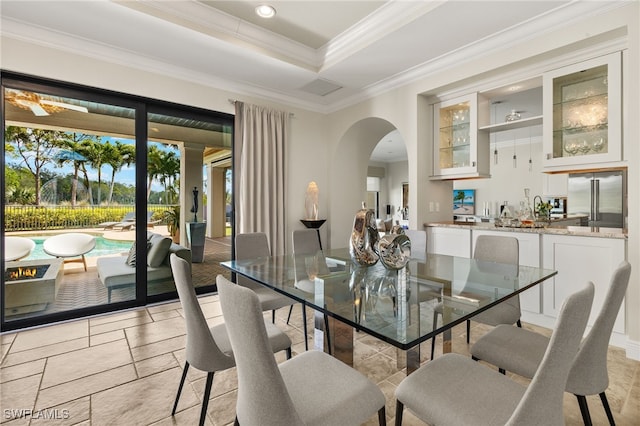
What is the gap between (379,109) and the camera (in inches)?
159

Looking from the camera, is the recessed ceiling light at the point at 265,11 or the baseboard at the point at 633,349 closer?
the baseboard at the point at 633,349

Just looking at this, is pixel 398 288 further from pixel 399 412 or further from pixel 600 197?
pixel 600 197

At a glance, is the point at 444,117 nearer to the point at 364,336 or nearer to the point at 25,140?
the point at 364,336

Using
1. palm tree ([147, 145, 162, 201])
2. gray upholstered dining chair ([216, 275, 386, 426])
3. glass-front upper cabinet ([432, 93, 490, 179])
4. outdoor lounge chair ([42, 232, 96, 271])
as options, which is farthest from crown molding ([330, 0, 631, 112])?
outdoor lounge chair ([42, 232, 96, 271])

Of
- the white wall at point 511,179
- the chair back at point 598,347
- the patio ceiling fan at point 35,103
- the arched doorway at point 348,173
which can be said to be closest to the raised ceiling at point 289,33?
the patio ceiling fan at point 35,103

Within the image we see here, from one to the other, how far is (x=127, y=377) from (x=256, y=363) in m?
1.67

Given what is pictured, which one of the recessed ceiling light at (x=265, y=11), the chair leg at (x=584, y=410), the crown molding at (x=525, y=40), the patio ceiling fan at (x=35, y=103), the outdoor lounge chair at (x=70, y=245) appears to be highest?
the recessed ceiling light at (x=265, y=11)

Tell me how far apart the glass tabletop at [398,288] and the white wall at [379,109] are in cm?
134

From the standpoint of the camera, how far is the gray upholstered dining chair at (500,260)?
77.0 inches

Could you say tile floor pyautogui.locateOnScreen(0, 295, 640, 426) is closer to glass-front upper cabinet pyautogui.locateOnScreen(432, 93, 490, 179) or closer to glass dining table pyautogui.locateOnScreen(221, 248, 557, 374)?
glass dining table pyautogui.locateOnScreen(221, 248, 557, 374)

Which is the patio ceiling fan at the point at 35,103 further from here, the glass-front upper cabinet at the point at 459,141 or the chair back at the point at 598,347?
the chair back at the point at 598,347

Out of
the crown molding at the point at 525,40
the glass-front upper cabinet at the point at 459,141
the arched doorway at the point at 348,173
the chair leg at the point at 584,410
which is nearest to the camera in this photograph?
the chair leg at the point at 584,410

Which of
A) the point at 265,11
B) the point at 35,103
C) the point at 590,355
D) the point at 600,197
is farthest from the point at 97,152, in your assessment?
the point at 600,197

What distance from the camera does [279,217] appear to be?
4203 millimetres
